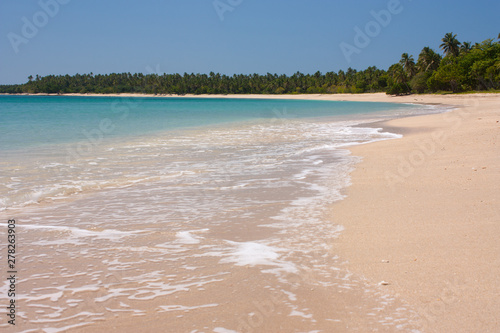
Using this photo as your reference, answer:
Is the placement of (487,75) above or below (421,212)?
above

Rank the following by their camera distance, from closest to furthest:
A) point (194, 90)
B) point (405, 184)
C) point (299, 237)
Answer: point (299, 237), point (405, 184), point (194, 90)

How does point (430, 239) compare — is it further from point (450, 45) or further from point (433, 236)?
point (450, 45)

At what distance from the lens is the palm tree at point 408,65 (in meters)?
95.8

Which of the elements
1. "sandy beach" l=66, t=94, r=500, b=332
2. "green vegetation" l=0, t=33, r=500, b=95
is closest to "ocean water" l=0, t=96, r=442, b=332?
"sandy beach" l=66, t=94, r=500, b=332

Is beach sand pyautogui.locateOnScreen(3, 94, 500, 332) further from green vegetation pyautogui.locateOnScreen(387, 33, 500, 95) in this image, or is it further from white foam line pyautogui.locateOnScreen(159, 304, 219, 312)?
green vegetation pyautogui.locateOnScreen(387, 33, 500, 95)

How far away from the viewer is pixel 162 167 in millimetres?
10492

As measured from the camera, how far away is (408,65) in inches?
3814

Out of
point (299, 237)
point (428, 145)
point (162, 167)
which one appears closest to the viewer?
point (299, 237)

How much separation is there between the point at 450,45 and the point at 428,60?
5333 mm

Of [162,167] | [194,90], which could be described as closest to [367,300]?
[162,167]

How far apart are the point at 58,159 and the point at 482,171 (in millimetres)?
11333

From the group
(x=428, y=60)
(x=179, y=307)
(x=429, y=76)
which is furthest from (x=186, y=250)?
(x=428, y=60)

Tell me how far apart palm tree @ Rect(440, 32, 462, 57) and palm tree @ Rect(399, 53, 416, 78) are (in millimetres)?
8488

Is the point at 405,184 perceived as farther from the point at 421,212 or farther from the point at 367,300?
the point at 367,300
